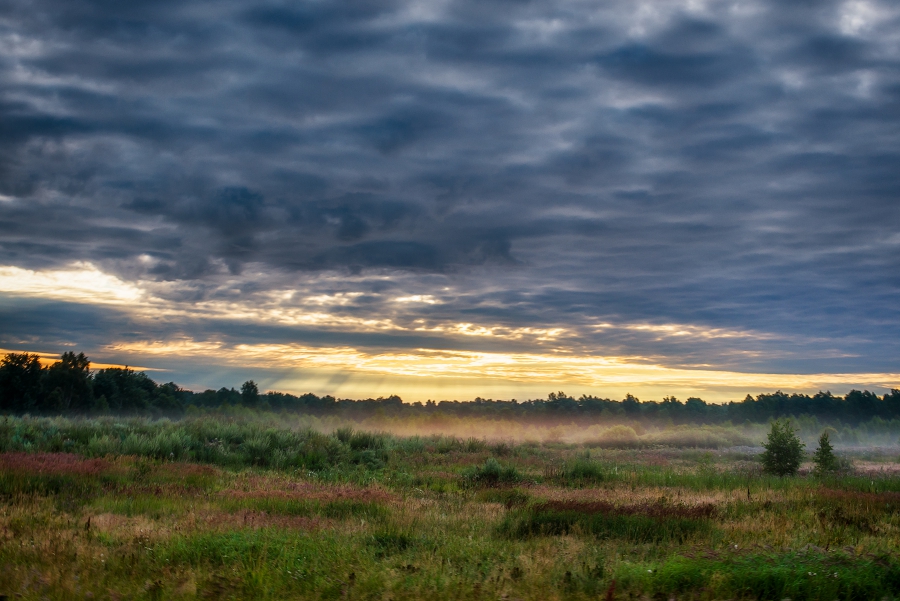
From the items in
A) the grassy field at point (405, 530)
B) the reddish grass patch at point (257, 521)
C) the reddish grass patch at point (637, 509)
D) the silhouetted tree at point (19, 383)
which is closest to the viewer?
the grassy field at point (405, 530)

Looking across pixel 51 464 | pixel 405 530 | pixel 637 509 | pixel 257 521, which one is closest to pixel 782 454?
pixel 637 509

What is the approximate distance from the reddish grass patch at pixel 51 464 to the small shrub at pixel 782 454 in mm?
26807

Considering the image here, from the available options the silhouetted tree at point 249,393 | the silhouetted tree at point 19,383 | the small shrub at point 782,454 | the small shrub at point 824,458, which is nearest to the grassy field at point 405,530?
the small shrub at point 824,458

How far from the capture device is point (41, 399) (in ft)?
189

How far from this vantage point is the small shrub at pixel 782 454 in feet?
90.5

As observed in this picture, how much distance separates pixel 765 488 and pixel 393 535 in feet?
49.8

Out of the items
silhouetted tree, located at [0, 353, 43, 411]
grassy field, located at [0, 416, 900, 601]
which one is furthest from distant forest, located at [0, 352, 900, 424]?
grassy field, located at [0, 416, 900, 601]

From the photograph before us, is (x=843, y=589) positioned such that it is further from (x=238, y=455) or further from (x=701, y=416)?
(x=701, y=416)

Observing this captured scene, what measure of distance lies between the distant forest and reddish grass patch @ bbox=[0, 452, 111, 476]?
42914 mm

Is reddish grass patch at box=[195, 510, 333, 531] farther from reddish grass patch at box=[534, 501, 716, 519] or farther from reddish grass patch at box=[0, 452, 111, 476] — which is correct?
reddish grass patch at box=[0, 452, 111, 476]

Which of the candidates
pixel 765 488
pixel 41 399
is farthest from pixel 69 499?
pixel 41 399

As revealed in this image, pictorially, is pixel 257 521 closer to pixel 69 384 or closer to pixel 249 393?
pixel 69 384

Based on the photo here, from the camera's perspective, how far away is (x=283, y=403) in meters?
104

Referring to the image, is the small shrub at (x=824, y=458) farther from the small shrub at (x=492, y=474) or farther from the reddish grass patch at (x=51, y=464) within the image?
the reddish grass patch at (x=51, y=464)
